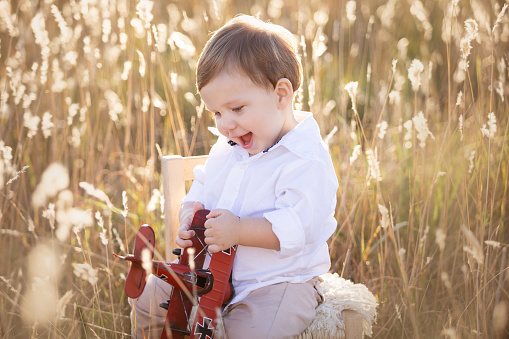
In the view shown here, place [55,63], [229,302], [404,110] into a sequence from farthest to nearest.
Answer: [404,110] → [55,63] → [229,302]

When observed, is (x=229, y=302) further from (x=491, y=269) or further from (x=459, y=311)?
(x=491, y=269)

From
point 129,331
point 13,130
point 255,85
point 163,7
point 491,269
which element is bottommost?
point 129,331

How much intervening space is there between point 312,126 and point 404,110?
145 cm

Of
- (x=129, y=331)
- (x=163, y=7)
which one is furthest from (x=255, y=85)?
(x=163, y=7)

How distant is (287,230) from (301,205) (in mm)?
81

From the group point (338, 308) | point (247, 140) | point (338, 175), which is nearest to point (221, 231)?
point (247, 140)

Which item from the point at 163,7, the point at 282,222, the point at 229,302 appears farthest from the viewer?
the point at 163,7

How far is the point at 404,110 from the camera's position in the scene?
2.81 meters

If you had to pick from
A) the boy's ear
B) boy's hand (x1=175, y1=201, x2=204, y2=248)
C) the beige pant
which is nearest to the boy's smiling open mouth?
the boy's ear

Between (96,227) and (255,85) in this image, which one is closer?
(255,85)

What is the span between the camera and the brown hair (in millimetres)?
1377

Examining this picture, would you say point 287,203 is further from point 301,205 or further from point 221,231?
point 221,231

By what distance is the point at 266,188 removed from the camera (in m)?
1.45

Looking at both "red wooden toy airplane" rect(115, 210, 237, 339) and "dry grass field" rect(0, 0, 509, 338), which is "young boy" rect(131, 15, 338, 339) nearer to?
"red wooden toy airplane" rect(115, 210, 237, 339)
